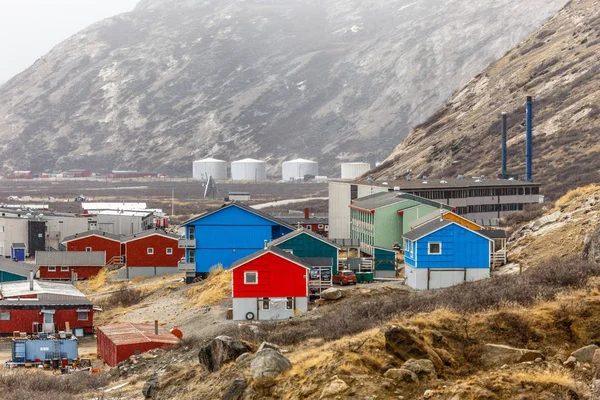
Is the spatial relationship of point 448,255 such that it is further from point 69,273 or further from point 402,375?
point 69,273

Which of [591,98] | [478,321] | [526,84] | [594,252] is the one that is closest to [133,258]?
[594,252]

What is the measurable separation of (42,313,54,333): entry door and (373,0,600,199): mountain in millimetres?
46677

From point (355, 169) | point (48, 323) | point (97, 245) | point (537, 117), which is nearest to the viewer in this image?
point (48, 323)

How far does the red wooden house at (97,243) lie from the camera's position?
234 feet

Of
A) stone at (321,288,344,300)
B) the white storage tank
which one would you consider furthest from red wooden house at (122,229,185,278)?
the white storage tank

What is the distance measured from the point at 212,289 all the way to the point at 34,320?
8.51 m

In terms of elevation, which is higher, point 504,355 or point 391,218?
point 391,218

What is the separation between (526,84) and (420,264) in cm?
8237

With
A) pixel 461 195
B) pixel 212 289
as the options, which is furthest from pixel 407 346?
pixel 461 195

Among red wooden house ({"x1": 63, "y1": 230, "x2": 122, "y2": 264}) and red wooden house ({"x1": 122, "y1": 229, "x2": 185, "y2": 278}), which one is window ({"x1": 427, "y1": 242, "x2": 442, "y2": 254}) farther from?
red wooden house ({"x1": 63, "y1": 230, "x2": 122, "y2": 264})

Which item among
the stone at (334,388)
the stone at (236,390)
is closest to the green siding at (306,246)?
the stone at (236,390)

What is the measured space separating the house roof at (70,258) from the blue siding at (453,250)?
32200 mm

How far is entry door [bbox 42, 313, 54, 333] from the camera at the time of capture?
4612cm

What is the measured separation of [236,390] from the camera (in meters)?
21.1
